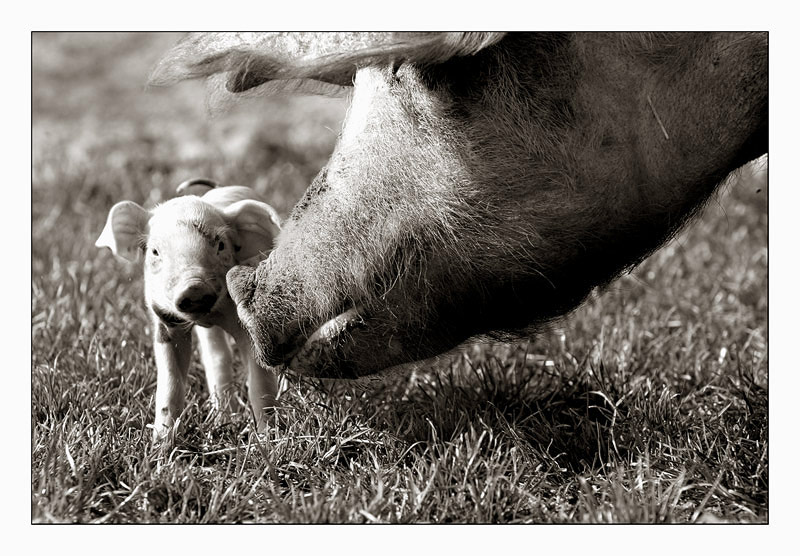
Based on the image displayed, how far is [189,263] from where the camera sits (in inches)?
107

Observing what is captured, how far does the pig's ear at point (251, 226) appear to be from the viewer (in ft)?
9.48

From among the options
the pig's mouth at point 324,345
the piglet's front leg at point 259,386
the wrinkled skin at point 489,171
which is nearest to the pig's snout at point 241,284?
the wrinkled skin at point 489,171

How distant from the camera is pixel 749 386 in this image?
3.37 meters

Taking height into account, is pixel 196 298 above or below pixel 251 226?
below

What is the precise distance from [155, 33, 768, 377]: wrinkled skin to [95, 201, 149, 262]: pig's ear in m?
0.46

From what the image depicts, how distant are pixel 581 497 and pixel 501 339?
0.48 meters

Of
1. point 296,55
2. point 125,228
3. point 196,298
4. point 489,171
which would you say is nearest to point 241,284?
point 196,298

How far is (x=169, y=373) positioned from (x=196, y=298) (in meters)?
0.45

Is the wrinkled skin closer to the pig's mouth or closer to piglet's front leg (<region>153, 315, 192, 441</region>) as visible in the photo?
the pig's mouth

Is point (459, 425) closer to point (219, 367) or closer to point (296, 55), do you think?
point (219, 367)

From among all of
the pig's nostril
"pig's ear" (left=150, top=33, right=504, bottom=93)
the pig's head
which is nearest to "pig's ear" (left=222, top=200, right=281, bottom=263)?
the pig's head

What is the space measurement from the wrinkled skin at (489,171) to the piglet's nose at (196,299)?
0.10 metres

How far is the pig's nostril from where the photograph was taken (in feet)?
8.72

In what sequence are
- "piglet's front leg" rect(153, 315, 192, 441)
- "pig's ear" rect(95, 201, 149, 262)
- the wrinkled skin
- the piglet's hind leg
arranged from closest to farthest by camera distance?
the wrinkled skin, "pig's ear" rect(95, 201, 149, 262), "piglet's front leg" rect(153, 315, 192, 441), the piglet's hind leg
